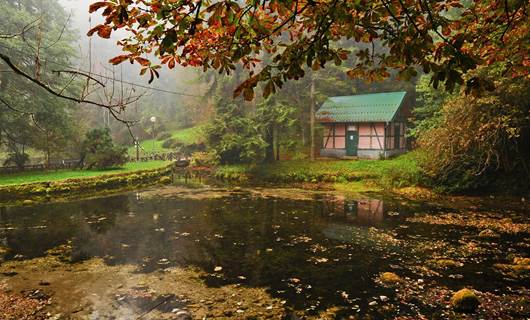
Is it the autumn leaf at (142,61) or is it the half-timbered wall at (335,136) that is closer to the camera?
the autumn leaf at (142,61)

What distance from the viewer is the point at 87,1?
121m

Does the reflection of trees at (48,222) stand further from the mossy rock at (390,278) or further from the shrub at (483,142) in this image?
the shrub at (483,142)

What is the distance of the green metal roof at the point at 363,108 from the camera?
2944 centimetres

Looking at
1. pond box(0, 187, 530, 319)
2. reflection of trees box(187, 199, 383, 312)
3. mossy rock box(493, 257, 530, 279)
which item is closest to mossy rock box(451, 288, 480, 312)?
pond box(0, 187, 530, 319)

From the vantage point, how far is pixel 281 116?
2719 centimetres

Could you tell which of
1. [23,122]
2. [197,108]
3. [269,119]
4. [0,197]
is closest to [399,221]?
[269,119]

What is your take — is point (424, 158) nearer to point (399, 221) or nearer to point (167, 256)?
point (399, 221)

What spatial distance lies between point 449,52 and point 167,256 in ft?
29.3

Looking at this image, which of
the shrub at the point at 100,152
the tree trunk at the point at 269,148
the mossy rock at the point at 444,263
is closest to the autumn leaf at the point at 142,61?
the mossy rock at the point at 444,263

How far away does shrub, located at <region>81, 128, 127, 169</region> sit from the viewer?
85.4 ft

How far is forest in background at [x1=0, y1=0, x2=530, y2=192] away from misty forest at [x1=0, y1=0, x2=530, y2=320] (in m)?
0.14

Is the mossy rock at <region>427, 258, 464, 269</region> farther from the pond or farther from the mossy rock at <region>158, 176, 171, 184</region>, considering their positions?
the mossy rock at <region>158, 176, 171, 184</region>

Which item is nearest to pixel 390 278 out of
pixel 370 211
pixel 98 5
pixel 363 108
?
pixel 98 5

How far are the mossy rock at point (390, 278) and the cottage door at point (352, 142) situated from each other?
2406 centimetres
